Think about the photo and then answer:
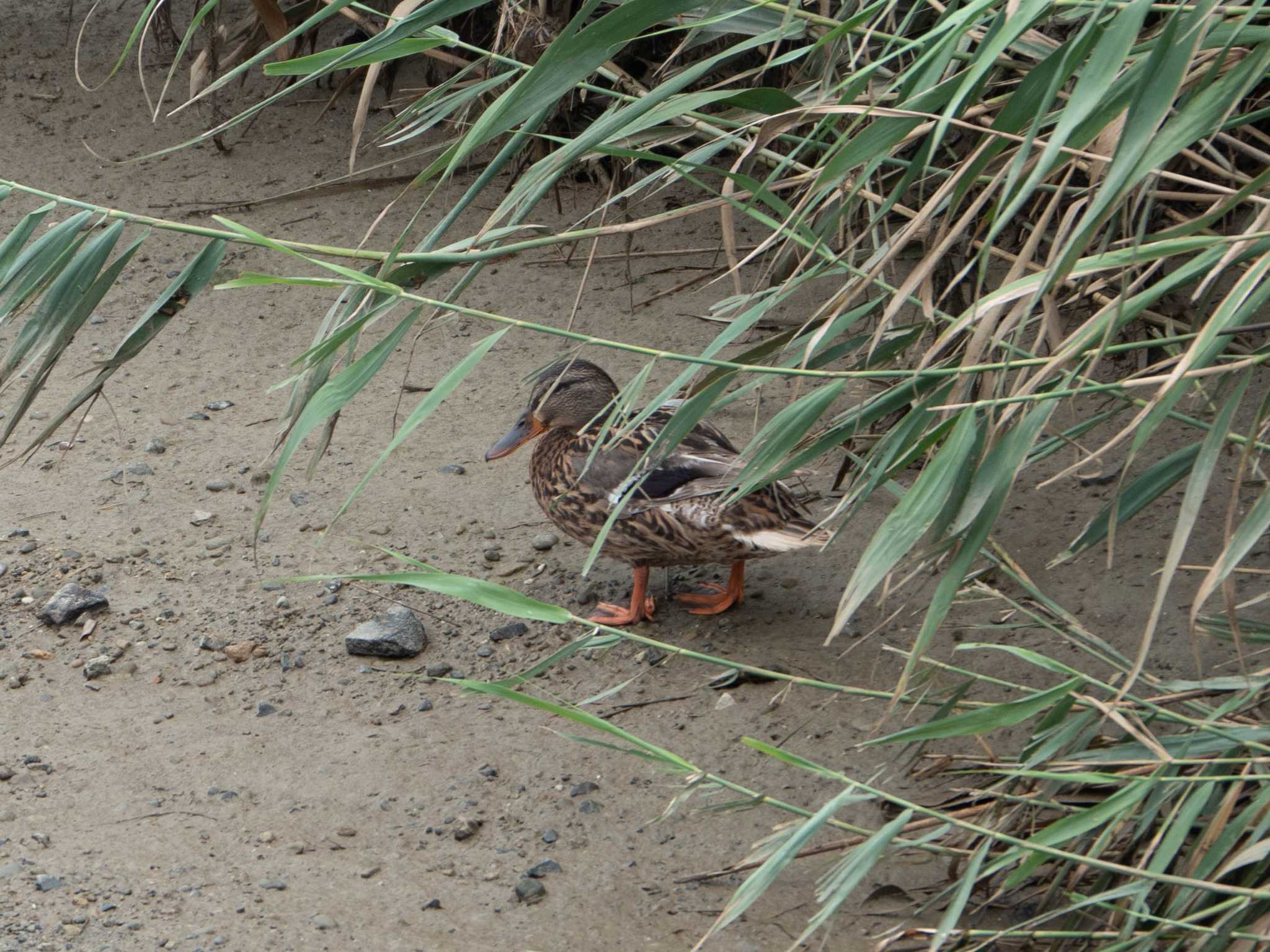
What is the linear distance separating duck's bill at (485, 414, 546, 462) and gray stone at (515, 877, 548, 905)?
144 cm

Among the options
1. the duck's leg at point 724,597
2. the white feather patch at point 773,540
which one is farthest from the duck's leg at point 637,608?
the white feather patch at point 773,540

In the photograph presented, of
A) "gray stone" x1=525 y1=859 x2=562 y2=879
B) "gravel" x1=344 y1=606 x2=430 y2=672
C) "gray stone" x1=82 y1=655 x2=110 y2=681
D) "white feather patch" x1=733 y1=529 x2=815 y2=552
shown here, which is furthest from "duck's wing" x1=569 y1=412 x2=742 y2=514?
"gray stone" x1=82 y1=655 x2=110 y2=681

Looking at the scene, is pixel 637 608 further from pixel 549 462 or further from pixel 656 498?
pixel 549 462

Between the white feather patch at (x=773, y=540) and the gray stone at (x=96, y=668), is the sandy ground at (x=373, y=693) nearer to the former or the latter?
the gray stone at (x=96, y=668)

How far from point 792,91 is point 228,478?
94.0 inches

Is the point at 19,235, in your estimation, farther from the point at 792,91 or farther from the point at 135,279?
the point at 135,279

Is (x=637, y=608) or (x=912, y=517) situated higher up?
(x=912, y=517)

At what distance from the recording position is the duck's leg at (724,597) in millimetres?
3484

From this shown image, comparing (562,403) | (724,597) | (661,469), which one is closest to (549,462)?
(562,403)

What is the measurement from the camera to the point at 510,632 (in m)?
3.50

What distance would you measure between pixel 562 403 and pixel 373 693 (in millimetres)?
955

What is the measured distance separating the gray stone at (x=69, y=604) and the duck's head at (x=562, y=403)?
113cm

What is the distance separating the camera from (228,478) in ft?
13.7

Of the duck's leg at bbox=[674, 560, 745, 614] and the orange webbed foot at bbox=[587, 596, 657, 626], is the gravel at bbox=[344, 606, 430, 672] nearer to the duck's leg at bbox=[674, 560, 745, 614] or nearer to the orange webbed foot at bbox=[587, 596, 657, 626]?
the orange webbed foot at bbox=[587, 596, 657, 626]
